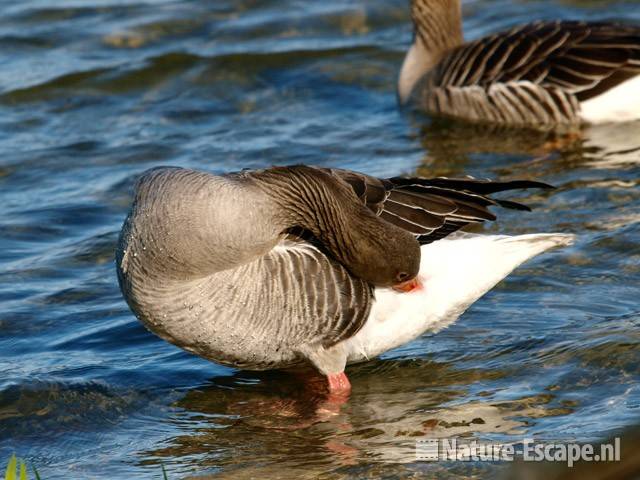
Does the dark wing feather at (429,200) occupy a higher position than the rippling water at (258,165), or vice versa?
the dark wing feather at (429,200)

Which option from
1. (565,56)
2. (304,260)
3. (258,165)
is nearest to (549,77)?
Result: (565,56)

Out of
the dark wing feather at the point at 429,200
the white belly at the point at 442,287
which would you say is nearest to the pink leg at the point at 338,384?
the white belly at the point at 442,287

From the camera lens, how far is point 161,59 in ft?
43.2

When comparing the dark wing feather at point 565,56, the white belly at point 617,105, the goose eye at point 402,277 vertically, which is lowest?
the white belly at point 617,105

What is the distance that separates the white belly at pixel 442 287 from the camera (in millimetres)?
6090

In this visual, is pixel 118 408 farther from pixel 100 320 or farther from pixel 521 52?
pixel 521 52

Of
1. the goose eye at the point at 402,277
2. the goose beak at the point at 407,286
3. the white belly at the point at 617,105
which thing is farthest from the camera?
the white belly at the point at 617,105

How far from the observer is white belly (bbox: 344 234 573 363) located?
6090mm

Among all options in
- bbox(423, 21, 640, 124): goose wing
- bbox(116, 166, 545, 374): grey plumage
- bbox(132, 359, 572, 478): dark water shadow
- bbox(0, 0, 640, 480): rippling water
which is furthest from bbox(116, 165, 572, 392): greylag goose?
bbox(423, 21, 640, 124): goose wing

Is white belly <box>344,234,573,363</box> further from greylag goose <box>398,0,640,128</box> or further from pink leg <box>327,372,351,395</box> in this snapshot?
greylag goose <box>398,0,640,128</box>

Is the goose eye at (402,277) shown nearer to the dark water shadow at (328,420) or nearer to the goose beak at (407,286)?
the goose beak at (407,286)

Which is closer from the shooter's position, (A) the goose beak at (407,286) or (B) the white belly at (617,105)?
(A) the goose beak at (407,286)

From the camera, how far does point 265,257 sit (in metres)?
5.67

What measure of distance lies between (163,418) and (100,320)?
1.43m
